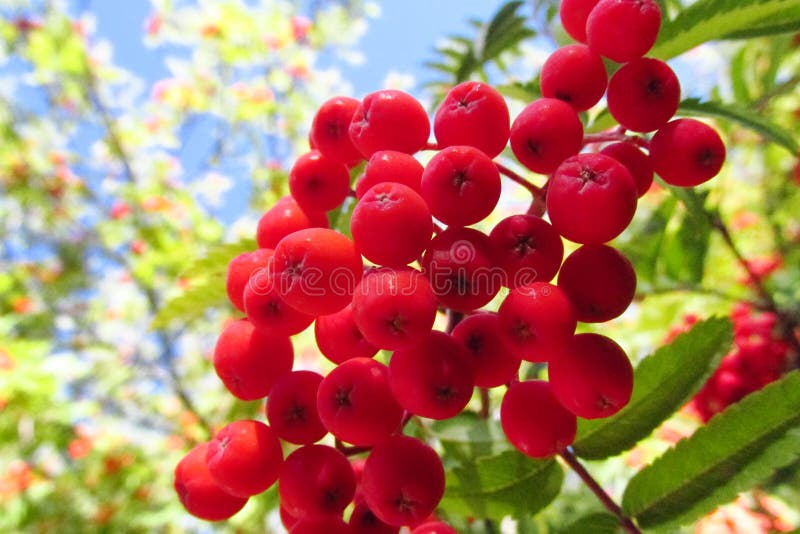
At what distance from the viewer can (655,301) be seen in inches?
92.2

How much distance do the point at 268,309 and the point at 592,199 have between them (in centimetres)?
50

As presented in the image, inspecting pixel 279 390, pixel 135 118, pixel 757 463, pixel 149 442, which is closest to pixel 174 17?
pixel 135 118

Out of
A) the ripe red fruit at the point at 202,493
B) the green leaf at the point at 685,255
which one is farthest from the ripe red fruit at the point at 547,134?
the green leaf at the point at 685,255

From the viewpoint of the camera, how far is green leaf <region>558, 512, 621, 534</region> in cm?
104

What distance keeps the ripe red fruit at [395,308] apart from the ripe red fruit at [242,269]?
263 mm

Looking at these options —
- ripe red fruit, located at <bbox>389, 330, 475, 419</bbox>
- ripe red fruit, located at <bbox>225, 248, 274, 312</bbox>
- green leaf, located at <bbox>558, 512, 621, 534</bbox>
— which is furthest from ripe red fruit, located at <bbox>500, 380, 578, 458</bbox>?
ripe red fruit, located at <bbox>225, 248, 274, 312</bbox>

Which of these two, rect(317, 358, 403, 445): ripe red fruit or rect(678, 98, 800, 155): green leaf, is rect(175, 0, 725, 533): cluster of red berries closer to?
rect(317, 358, 403, 445): ripe red fruit

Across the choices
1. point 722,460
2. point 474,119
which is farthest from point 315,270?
point 722,460

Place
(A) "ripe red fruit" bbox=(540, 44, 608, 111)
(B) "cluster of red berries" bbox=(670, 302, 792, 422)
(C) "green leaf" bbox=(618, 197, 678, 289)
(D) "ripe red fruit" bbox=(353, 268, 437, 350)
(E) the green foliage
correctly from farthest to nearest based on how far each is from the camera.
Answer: (B) "cluster of red berries" bbox=(670, 302, 792, 422)
(C) "green leaf" bbox=(618, 197, 678, 289)
(E) the green foliage
(A) "ripe red fruit" bbox=(540, 44, 608, 111)
(D) "ripe red fruit" bbox=(353, 268, 437, 350)

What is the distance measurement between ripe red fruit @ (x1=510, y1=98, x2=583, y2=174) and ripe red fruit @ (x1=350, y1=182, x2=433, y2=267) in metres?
0.21

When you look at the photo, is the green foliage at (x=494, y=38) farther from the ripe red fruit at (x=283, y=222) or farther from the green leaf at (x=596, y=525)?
the green leaf at (x=596, y=525)

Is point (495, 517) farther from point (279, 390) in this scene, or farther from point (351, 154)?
point (351, 154)

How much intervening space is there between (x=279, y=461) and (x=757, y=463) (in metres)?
0.73

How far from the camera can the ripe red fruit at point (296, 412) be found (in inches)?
36.4
